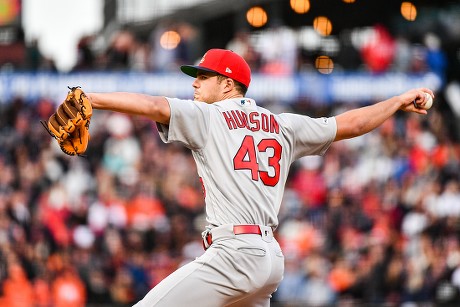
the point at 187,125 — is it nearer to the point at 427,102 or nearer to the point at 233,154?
the point at 233,154

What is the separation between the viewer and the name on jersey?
19.2 ft

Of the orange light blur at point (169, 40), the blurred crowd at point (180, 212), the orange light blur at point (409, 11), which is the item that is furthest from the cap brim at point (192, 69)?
the orange light blur at point (409, 11)

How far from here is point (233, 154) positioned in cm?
580

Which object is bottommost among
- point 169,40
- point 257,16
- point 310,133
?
point 310,133

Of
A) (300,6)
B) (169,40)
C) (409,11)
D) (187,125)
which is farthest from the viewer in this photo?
(409,11)

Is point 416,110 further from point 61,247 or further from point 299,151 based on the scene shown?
point 61,247

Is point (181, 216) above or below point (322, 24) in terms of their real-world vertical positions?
below

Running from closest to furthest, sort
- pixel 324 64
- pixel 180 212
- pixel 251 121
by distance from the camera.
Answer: pixel 251 121 < pixel 180 212 < pixel 324 64

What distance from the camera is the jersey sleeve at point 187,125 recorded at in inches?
222

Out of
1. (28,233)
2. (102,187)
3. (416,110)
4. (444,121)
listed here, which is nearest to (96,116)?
(102,187)

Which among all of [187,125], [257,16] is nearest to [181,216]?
[257,16]

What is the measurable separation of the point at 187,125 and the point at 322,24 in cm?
1481

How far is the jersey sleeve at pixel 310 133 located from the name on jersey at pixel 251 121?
168 millimetres

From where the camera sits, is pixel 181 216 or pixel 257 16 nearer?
pixel 181 216
